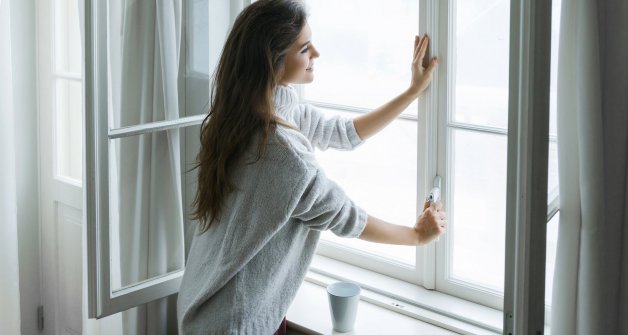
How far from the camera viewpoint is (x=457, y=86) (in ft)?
6.89

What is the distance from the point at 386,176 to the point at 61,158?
1365 millimetres

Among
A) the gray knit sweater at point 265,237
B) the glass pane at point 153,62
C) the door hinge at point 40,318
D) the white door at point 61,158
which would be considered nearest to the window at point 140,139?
the glass pane at point 153,62

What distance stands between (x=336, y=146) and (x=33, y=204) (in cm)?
149

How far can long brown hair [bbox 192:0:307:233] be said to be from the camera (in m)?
1.85

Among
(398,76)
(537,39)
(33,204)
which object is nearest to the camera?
(537,39)

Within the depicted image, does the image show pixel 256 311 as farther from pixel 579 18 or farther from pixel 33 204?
pixel 33 204

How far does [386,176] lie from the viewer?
7.76 feet

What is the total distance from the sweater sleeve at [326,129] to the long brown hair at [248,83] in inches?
12.0

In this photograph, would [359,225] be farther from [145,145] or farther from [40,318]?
[40,318]

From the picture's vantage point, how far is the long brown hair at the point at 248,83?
6.08 feet

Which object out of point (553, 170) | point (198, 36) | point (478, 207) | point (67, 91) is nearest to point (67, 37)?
point (67, 91)

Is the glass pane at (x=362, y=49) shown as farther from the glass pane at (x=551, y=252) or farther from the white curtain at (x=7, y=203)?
the white curtain at (x=7, y=203)

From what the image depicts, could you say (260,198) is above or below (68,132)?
below

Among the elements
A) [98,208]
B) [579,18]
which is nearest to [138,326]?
[98,208]
